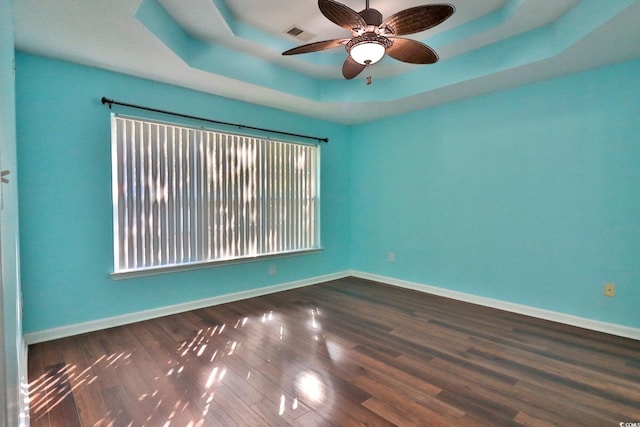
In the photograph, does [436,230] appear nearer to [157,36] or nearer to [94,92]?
[157,36]

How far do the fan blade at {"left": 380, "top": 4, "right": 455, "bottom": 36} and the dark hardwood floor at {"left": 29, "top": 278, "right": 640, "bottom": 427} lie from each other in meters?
2.28

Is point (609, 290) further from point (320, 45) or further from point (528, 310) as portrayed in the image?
point (320, 45)

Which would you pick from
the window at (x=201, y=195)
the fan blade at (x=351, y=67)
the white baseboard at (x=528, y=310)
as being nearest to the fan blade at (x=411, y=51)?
the fan blade at (x=351, y=67)

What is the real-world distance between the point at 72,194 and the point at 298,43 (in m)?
2.56

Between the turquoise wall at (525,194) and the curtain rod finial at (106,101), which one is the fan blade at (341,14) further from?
the turquoise wall at (525,194)

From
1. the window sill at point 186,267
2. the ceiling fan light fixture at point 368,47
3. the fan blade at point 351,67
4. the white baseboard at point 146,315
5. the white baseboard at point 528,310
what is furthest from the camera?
the window sill at point 186,267

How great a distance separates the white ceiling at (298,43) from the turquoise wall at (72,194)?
20 centimetres

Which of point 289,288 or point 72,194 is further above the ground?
point 72,194

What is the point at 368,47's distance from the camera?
219 cm

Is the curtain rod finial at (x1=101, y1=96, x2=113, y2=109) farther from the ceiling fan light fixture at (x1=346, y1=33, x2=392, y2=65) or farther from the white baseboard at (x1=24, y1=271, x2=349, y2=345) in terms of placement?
the ceiling fan light fixture at (x1=346, y1=33, x2=392, y2=65)

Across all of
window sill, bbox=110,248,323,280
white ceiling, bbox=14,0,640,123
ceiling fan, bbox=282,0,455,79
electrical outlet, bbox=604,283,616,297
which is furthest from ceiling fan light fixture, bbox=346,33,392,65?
electrical outlet, bbox=604,283,616,297

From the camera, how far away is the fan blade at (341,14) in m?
1.83

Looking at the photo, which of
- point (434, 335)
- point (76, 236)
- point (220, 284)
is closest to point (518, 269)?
point (434, 335)

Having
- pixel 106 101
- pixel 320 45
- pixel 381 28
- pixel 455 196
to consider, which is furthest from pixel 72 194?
pixel 455 196
